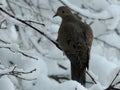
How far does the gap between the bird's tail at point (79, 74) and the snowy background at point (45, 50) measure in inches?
2.0

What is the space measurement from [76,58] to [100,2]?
1353mm

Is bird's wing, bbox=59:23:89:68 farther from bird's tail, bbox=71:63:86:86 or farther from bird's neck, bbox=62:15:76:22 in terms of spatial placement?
bird's neck, bbox=62:15:76:22

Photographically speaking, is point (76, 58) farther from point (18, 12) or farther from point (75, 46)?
point (18, 12)

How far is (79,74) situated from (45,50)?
1.04 meters

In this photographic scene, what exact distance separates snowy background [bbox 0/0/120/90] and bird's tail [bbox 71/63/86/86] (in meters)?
0.05

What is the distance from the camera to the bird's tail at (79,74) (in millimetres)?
1951

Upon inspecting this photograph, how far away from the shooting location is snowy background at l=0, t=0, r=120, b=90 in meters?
1.41

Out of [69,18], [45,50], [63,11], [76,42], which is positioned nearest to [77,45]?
[76,42]

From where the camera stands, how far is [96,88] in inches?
47.6

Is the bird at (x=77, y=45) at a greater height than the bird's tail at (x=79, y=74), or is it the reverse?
the bird at (x=77, y=45)

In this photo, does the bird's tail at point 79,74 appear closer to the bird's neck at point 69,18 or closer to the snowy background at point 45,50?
the snowy background at point 45,50

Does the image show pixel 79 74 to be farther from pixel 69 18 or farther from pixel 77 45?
pixel 69 18

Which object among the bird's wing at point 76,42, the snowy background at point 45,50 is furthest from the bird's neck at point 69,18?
the bird's wing at point 76,42

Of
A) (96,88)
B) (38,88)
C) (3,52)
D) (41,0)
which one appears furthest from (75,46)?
(41,0)
